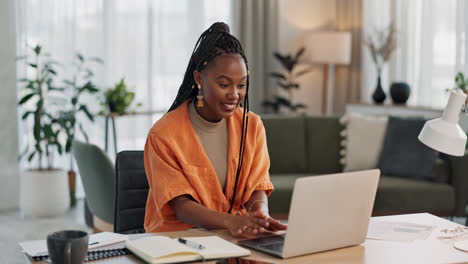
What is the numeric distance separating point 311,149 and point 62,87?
1849 millimetres

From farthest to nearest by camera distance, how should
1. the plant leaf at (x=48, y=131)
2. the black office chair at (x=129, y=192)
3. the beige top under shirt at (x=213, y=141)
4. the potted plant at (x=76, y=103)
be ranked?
1. the potted plant at (x=76, y=103)
2. the plant leaf at (x=48, y=131)
3. the black office chair at (x=129, y=192)
4. the beige top under shirt at (x=213, y=141)

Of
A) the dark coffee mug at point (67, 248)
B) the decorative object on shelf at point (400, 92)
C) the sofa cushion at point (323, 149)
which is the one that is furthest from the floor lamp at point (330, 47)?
the dark coffee mug at point (67, 248)

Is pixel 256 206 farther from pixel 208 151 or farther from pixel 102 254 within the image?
pixel 102 254

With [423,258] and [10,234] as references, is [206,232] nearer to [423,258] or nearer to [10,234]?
[423,258]

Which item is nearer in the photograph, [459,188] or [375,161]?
[459,188]

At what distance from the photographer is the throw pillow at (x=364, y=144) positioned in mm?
4648

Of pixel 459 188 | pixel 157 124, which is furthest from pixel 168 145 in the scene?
pixel 459 188

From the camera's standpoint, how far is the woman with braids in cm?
202

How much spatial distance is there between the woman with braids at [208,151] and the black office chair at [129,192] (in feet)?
1.06

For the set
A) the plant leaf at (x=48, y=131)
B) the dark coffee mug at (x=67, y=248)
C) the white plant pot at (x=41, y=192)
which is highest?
the dark coffee mug at (x=67, y=248)

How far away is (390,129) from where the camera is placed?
4.60 m

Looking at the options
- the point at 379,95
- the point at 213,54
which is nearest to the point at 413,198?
the point at 379,95

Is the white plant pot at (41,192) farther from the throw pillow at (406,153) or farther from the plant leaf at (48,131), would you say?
the throw pillow at (406,153)

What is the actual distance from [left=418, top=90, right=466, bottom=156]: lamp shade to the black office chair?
1141mm
